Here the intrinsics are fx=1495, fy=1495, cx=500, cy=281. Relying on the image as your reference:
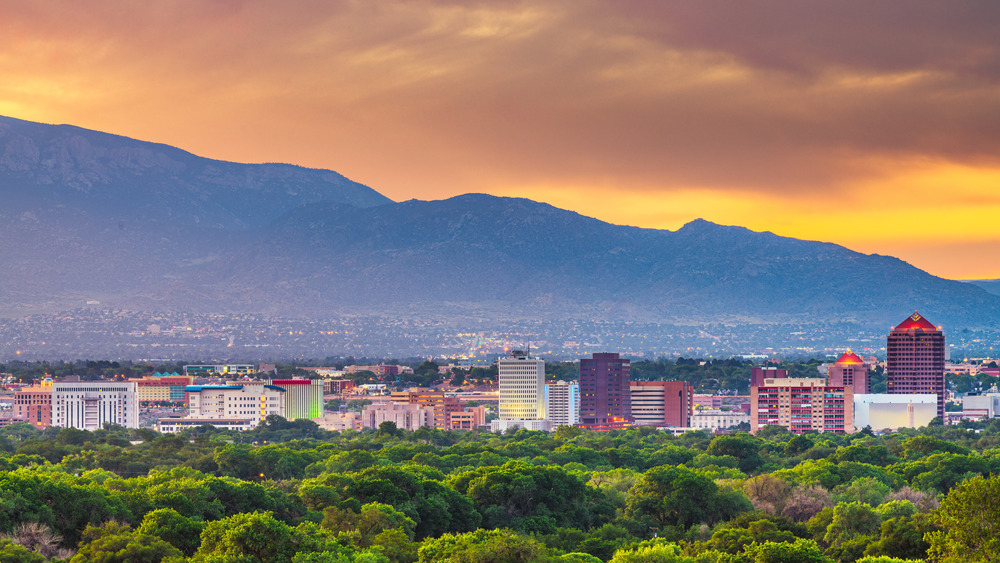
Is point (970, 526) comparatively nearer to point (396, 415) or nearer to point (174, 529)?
point (174, 529)

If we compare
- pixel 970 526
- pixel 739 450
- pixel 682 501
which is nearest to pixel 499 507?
pixel 682 501

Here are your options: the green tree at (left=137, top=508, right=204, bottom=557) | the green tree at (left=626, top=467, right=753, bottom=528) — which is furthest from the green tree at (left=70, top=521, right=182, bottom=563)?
the green tree at (left=626, top=467, right=753, bottom=528)

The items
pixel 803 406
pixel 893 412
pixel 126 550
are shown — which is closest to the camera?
pixel 126 550

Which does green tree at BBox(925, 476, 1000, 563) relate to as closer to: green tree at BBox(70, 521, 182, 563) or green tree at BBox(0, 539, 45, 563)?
green tree at BBox(70, 521, 182, 563)

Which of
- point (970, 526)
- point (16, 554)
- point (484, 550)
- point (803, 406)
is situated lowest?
point (803, 406)

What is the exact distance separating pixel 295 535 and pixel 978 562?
21388 mm

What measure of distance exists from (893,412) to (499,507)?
130 meters

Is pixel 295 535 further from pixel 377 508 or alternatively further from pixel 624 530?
pixel 624 530

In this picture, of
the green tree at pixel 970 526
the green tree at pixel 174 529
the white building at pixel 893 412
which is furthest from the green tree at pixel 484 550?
the white building at pixel 893 412

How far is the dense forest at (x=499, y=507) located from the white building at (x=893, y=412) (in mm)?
76963

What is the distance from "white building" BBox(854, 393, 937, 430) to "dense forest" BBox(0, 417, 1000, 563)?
253 feet

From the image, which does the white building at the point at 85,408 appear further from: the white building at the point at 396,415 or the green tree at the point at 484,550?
the green tree at the point at 484,550

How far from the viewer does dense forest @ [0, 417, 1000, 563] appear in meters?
48.7

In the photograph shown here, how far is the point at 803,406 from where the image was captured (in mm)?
182625
